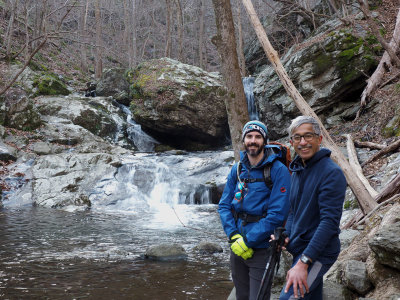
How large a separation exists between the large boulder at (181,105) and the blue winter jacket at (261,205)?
599 inches

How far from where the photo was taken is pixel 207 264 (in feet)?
21.2

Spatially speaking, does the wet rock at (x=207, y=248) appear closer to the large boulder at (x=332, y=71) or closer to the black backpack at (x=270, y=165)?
the black backpack at (x=270, y=165)

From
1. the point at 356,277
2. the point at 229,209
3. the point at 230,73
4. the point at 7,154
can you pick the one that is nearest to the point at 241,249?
the point at 229,209

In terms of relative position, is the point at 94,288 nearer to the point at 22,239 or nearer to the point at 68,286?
the point at 68,286

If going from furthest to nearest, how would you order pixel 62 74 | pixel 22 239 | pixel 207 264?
pixel 62 74, pixel 22 239, pixel 207 264

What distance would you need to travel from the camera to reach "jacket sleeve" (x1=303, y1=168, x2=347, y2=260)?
7.32ft

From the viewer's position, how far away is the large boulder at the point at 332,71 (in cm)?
1347

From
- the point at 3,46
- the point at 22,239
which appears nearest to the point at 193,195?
the point at 22,239

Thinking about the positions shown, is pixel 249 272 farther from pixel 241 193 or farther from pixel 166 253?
pixel 166 253

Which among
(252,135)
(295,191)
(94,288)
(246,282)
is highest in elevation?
(252,135)

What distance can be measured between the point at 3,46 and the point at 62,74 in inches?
190

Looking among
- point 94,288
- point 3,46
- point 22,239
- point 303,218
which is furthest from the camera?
point 3,46

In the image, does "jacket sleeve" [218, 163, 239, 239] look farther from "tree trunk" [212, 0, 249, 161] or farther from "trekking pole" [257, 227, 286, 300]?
"tree trunk" [212, 0, 249, 161]

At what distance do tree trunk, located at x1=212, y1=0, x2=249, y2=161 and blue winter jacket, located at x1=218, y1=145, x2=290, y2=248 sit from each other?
366 cm
